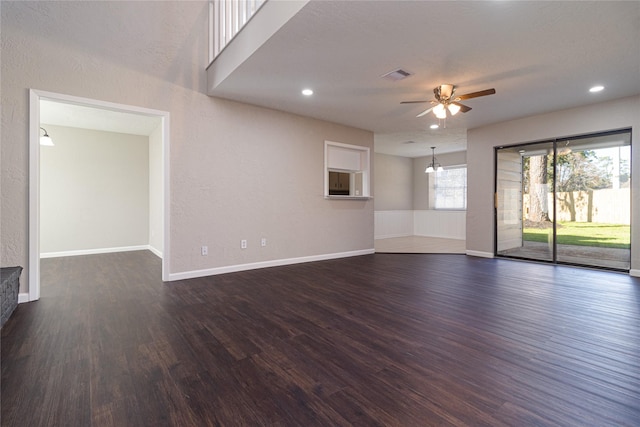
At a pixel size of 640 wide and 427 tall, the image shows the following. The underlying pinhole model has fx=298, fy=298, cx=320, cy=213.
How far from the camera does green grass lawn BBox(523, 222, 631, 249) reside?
4.65m

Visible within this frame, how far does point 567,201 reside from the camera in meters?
Answer: 5.17

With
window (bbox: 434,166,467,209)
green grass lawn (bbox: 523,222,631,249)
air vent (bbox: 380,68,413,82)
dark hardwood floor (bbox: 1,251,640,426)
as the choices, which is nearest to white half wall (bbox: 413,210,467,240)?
window (bbox: 434,166,467,209)

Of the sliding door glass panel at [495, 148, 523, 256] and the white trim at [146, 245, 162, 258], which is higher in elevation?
the sliding door glass panel at [495, 148, 523, 256]

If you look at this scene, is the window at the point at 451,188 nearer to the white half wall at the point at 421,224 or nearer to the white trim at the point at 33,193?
the white half wall at the point at 421,224

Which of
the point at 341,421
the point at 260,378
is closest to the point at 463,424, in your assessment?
the point at 341,421

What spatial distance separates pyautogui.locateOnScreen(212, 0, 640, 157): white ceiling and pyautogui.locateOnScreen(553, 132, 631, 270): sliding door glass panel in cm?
83

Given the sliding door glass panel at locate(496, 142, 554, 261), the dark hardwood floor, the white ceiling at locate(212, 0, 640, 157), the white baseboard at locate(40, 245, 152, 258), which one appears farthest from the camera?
the white baseboard at locate(40, 245, 152, 258)

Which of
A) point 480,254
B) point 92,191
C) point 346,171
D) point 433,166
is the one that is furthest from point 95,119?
point 433,166

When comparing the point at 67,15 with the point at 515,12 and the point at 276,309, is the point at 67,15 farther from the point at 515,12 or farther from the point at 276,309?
the point at 515,12

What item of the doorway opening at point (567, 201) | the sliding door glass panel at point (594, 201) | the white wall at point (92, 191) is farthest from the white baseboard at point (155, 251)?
the sliding door glass panel at point (594, 201)

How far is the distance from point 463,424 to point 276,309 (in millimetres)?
1948

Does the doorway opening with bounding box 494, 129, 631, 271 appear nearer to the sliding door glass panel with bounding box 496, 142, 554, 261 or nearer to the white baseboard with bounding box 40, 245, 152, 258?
the sliding door glass panel with bounding box 496, 142, 554, 261

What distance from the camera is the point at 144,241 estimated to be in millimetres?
7020

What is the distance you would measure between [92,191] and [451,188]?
9.43 m
